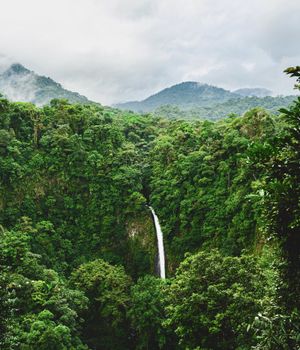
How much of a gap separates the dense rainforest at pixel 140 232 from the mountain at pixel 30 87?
68674 millimetres

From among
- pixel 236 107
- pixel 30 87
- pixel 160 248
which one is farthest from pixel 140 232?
pixel 30 87

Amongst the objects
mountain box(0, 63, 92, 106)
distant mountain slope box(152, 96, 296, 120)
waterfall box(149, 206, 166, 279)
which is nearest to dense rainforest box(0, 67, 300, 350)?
waterfall box(149, 206, 166, 279)

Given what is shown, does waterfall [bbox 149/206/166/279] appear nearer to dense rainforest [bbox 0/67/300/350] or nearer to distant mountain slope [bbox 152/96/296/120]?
dense rainforest [bbox 0/67/300/350]

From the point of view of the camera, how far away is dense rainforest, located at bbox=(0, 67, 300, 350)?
21.2 ft

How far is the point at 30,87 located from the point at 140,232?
118 meters

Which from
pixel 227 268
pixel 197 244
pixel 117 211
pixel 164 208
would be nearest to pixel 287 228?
pixel 227 268

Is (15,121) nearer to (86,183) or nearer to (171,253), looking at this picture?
(86,183)

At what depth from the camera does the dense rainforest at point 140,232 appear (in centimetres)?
646

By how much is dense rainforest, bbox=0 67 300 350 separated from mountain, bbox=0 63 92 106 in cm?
6867

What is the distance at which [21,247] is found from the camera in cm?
2114

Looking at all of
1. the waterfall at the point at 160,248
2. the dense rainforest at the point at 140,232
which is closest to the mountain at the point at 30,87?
the dense rainforest at the point at 140,232

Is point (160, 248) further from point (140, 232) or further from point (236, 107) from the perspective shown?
point (236, 107)

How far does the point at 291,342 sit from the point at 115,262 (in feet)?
83.6

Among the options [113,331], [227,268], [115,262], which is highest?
[227,268]
